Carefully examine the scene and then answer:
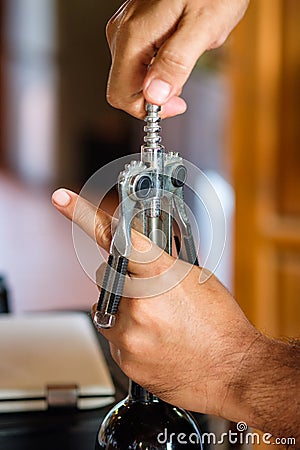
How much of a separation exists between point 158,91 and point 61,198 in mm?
133

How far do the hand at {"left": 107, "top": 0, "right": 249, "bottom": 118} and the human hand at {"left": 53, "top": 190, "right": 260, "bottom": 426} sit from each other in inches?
6.0

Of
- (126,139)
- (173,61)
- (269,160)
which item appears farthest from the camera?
(126,139)

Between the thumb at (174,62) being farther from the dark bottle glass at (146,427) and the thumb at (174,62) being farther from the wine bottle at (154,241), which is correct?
the dark bottle glass at (146,427)

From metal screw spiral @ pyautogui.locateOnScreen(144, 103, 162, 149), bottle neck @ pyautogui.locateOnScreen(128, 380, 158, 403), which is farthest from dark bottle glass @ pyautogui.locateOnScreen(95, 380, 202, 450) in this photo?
metal screw spiral @ pyautogui.locateOnScreen(144, 103, 162, 149)

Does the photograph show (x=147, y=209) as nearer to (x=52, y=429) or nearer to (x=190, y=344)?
(x=190, y=344)

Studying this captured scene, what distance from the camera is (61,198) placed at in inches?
26.6

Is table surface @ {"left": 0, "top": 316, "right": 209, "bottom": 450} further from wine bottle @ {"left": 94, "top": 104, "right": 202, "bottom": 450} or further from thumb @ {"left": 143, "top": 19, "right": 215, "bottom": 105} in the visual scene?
thumb @ {"left": 143, "top": 19, "right": 215, "bottom": 105}

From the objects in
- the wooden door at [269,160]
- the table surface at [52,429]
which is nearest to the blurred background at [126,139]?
the wooden door at [269,160]

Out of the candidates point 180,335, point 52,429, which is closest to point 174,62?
point 180,335

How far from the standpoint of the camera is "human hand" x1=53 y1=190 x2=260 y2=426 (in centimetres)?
66

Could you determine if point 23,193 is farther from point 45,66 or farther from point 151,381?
point 151,381

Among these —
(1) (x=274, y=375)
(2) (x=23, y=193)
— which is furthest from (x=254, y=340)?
(2) (x=23, y=193)

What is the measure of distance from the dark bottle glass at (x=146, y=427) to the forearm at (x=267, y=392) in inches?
1.8

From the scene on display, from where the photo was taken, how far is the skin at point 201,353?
67 centimetres
